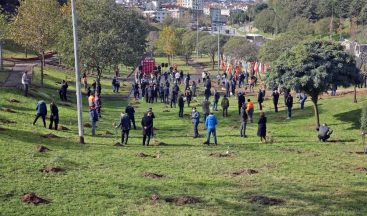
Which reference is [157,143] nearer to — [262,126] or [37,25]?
[262,126]

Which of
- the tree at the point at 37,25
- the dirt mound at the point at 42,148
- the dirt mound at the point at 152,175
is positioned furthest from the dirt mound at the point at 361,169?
the tree at the point at 37,25

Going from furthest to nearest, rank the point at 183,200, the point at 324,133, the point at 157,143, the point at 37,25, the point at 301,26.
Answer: the point at 301,26, the point at 37,25, the point at 324,133, the point at 157,143, the point at 183,200

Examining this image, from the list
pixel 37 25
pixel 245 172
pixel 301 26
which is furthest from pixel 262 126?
pixel 301 26

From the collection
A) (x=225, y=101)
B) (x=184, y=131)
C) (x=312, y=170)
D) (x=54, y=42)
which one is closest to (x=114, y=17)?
(x=54, y=42)

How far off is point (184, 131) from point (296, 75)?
21.7 feet

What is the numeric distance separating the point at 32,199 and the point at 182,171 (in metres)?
5.92

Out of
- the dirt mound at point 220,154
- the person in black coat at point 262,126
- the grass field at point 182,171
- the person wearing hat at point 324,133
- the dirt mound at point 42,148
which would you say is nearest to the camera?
the grass field at point 182,171

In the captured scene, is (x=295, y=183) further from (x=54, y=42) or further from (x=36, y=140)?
(x=54, y=42)

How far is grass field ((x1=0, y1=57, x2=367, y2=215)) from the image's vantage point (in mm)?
14227

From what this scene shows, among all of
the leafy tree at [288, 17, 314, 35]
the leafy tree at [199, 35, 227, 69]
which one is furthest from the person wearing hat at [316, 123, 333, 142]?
the leafy tree at [288, 17, 314, 35]

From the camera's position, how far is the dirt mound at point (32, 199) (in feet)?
45.6

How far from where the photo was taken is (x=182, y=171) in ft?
60.4

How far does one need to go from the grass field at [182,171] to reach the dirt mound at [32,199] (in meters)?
0.18

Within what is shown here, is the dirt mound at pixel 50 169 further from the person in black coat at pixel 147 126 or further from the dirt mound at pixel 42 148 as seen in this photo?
the person in black coat at pixel 147 126
